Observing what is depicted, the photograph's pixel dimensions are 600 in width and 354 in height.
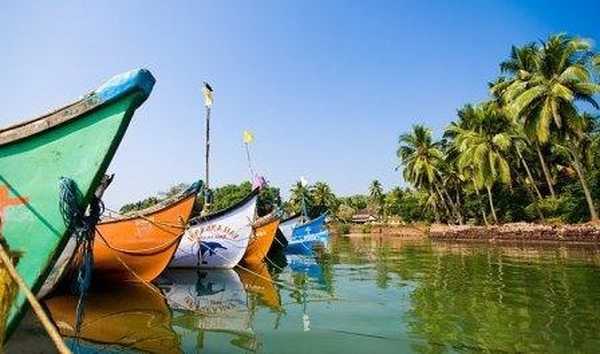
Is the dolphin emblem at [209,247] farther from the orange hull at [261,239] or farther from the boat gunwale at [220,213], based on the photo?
the orange hull at [261,239]

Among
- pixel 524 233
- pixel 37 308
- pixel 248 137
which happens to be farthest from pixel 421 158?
pixel 37 308

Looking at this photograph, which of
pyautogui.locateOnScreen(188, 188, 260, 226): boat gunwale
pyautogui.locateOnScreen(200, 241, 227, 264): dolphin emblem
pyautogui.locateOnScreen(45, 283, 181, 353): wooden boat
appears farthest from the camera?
pyautogui.locateOnScreen(200, 241, 227, 264): dolphin emblem

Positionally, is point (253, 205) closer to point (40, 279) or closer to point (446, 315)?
point (446, 315)

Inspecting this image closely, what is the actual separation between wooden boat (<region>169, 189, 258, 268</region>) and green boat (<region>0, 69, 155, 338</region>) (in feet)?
33.4

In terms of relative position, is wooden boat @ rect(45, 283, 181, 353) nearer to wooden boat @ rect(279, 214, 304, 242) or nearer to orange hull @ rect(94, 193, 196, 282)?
orange hull @ rect(94, 193, 196, 282)

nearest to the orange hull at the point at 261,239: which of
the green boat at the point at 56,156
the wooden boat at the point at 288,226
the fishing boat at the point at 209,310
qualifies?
the fishing boat at the point at 209,310

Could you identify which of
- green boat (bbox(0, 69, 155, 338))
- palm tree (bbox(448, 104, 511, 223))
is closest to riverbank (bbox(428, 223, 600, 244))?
palm tree (bbox(448, 104, 511, 223))

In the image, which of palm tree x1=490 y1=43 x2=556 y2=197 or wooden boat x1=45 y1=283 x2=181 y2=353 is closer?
wooden boat x1=45 y1=283 x2=181 y2=353

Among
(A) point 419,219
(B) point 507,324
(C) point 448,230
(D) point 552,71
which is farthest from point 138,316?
(A) point 419,219

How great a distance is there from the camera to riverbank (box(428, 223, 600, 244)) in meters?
26.0

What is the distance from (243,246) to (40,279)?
11129 mm

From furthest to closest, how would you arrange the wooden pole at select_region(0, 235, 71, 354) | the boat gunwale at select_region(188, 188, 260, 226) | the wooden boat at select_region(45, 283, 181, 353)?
the boat gunwale at select_region(188, 188, 260, 226)
the wooden boat at select_region(45, 283, 181, 353)
the wooden pole at select_region(0, 235, 71, 354)

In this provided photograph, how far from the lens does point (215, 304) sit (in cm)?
910

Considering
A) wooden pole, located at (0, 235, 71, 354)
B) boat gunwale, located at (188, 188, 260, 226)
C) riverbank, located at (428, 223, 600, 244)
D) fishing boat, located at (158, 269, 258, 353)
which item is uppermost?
boat gunwale, located at (188, 188, 260, 226)
